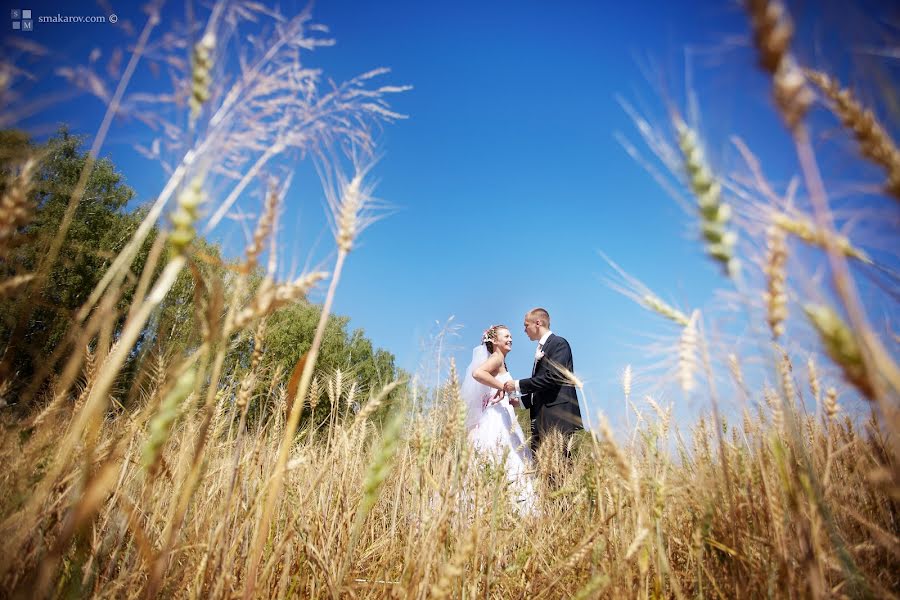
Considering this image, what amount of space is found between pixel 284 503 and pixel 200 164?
1.79 m

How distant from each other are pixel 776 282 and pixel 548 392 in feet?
15.8

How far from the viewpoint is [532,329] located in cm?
675

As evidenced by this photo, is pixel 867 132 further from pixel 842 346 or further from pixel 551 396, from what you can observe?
pixel 551 396

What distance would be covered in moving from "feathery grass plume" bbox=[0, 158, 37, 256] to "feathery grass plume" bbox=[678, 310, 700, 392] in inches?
64.0

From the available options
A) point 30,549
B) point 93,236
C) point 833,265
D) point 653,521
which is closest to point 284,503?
point 30,549

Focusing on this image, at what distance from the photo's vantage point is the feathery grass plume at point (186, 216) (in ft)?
2.30

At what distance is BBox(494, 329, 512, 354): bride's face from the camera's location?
6.33m

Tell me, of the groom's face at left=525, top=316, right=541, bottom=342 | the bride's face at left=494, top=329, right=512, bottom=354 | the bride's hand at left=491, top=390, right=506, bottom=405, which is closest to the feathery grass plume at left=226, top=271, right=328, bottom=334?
the bride's hand at left=491, top=390, right=506, bottom=405

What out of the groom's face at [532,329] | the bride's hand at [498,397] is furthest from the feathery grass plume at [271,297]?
the groom's face at [532,329]

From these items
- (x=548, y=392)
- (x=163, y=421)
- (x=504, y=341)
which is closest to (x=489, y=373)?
(x=504, y=341)

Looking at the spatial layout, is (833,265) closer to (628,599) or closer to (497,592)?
(628,599)

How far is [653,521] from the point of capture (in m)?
1.30

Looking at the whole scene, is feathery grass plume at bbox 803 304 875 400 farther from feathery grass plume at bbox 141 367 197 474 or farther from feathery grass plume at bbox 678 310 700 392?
feathery grass plume at bbox 141 367 197 474

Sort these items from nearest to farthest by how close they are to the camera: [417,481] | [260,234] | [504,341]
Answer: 1. [260,234]
2. [417,481]
3. [504,341]
